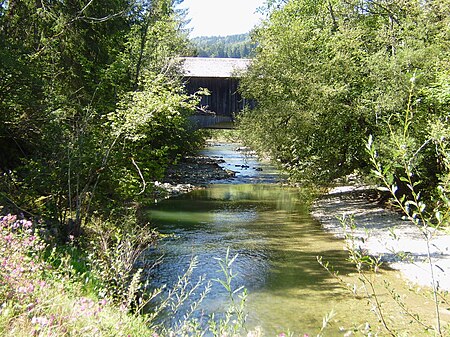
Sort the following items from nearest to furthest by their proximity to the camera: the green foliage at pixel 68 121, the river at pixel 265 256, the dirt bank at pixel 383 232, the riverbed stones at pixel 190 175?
the river at pixel 265 256 < the green foliage at pixel 68 121 < the dirt bank at pixel 383 232 < the riverbed stones at pixel 190 175

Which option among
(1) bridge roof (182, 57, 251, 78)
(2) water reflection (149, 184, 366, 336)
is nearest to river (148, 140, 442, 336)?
(2) water reflection (149, 184, 366, 336)

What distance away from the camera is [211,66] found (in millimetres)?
31875

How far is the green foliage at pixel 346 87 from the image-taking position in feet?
46.0

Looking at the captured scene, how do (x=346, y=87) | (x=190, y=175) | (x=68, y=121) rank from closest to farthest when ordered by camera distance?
(x=68, y=121) < (x=346, y=87) < (x=190, y=175)

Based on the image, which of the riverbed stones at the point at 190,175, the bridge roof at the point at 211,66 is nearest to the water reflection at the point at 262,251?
the riverbed stones at the point at 190,175

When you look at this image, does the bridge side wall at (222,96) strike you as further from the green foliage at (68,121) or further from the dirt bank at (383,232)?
the green foliage at (68,121)

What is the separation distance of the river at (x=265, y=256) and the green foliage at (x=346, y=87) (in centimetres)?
263

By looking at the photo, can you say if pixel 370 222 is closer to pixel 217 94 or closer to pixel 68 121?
pixel 68 121

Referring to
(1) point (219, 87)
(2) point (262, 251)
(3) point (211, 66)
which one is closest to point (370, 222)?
(2) point (262, 251)

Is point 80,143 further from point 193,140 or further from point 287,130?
point 193,140

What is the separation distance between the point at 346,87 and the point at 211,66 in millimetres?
17577

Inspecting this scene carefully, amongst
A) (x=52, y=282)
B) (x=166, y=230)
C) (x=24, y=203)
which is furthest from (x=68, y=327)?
(x=166, y=230)

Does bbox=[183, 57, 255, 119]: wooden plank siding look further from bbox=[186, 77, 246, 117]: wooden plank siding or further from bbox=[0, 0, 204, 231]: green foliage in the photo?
bbox=[0, 0, 204, 231]: green foliage

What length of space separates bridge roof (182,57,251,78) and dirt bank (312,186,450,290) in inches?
480
